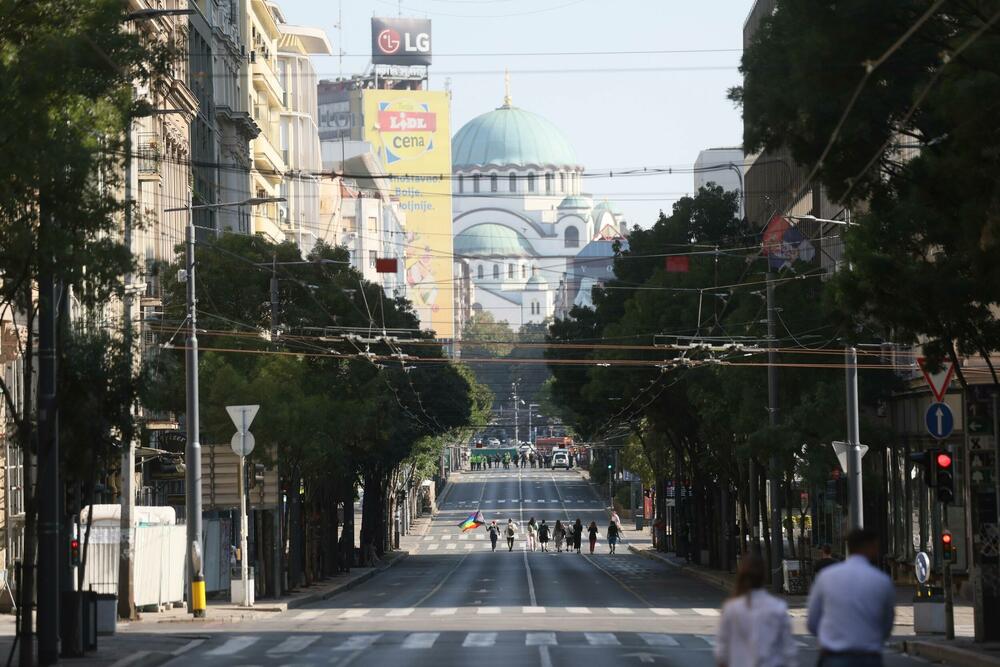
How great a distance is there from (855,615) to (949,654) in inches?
537

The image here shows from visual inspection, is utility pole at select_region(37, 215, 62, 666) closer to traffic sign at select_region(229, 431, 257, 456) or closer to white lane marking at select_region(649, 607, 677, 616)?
traffic sign at select_region(229, 431, 257, 456)

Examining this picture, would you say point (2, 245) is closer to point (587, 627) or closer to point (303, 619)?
point (587, 627)

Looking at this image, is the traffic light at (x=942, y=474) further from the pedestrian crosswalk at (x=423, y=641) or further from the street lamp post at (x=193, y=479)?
the street lamp post at (x=193, y=479)

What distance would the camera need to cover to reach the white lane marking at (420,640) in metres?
27.7

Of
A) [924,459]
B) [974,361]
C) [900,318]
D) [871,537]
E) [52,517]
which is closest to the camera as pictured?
[871,537]

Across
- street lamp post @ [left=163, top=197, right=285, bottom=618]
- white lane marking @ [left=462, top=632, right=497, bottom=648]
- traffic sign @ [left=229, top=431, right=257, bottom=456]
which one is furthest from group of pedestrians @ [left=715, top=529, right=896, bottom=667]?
traffic sign @ [left=229, top=431, right=257, bottom=456]

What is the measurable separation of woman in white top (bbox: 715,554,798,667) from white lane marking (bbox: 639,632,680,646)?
632 inches

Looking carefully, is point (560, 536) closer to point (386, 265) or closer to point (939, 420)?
point (386, 265)

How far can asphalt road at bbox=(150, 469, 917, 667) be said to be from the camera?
25.4m

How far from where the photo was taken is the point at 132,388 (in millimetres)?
23875

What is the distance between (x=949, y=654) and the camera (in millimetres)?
24969

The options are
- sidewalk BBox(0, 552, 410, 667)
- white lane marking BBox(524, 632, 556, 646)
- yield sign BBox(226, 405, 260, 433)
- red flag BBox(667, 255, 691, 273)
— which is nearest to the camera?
sidewalk BBox(0, 552, 410, 667)

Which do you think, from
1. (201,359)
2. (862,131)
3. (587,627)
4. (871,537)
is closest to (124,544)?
(587,627)

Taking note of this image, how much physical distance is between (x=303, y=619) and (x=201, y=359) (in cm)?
1288
